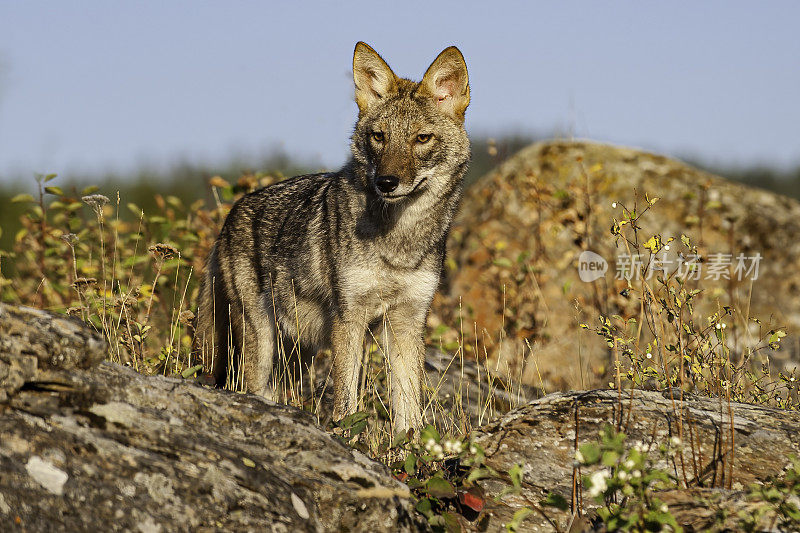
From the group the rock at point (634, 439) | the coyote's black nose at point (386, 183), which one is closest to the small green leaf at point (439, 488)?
the rock at point (634, 439)

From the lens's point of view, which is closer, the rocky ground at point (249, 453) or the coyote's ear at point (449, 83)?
the rocky ground at point (249, 453)

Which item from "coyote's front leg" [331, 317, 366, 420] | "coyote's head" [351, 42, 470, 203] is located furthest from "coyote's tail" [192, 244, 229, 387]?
"coyote's head" [351, 42, 470, 203]

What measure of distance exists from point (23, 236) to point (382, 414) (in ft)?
13.7

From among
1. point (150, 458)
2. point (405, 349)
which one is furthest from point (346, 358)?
point (150, 458)

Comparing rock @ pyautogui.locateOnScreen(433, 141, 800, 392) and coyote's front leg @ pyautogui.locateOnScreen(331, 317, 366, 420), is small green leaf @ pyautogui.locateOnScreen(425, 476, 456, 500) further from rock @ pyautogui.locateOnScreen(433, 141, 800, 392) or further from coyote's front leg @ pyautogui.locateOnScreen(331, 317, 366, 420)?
rock @ pyautogui.locateOnScreen(433, 141, 800, 392)

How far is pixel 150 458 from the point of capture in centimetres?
251

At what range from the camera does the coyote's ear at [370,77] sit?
18.0ft

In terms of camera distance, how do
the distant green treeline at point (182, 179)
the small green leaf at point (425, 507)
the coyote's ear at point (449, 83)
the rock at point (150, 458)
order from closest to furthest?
the rock at point (150, 458) < the small green leaf at point (425, 507) < the coyote's ear at point (449, 83) < the distant green treeline at point (182, 179)

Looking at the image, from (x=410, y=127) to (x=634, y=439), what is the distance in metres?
2.72

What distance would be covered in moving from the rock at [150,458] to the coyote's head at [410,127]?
228cm

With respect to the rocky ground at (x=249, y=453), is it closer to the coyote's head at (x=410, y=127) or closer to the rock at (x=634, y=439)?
the rock at (x=634, y=439)

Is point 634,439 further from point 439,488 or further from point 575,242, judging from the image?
point 575,242

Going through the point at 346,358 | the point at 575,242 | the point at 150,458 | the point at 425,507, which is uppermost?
the point at 150,458

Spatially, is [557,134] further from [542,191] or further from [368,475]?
[368,475]
